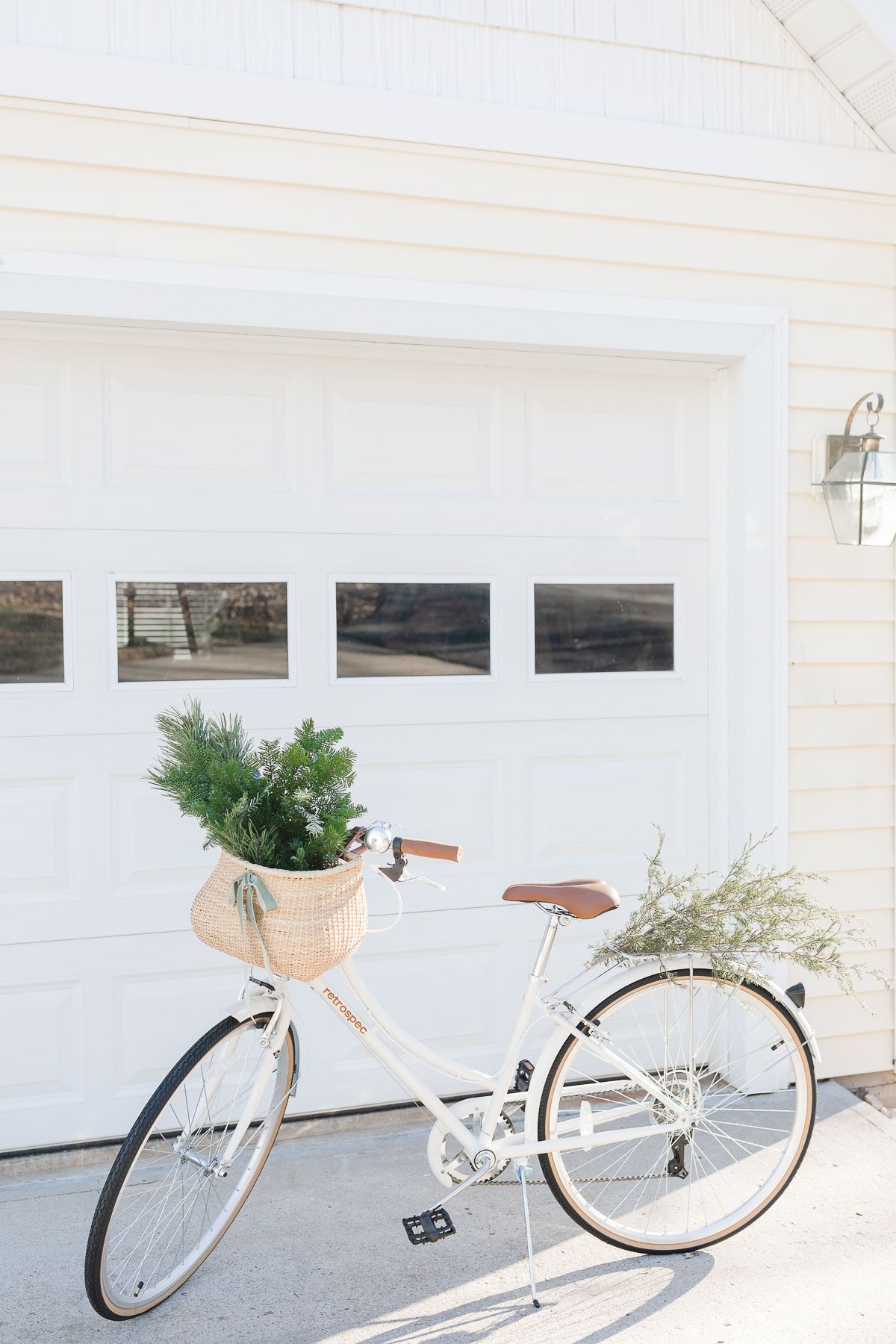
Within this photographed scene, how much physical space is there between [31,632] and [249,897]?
1.24 metres

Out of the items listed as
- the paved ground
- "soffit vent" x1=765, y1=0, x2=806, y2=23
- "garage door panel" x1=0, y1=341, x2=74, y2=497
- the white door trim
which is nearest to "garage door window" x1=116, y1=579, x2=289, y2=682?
"garage door panel" x1=0, y1=341, x2=74, y2=497

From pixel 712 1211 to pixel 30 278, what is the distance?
287cm

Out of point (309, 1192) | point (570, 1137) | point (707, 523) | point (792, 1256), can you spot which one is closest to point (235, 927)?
point (570, 1137)

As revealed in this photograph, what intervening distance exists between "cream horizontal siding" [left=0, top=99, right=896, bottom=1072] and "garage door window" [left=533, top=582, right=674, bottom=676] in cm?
39

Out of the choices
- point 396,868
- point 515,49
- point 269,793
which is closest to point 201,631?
point 269,793

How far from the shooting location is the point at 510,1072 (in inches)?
95.2

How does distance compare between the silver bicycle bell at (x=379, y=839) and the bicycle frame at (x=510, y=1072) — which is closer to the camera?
the silver bicycle bell at (x=379, y=839)

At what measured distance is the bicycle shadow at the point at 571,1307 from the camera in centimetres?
225

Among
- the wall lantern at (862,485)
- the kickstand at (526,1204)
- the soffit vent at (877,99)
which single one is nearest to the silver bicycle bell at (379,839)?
the kickstand at (526,1204)

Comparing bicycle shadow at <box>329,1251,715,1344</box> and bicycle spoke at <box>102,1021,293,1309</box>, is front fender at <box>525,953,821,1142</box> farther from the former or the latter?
bicycle spoke at <box>102,1021,293,1309</box>

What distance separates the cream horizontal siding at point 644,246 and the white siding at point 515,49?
183 millimetres

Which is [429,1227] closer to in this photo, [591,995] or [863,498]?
[591,995]

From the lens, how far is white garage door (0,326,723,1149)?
2.92 metres

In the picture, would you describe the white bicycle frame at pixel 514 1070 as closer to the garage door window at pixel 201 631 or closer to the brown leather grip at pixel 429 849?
the brown leather grip at pixel 429 849
